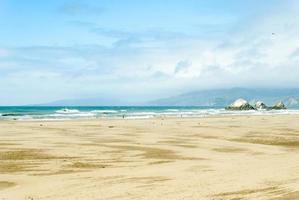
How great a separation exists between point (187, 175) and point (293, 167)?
353cm

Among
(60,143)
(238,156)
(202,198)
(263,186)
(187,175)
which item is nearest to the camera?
(202,198)

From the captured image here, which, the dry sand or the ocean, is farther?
the ocean

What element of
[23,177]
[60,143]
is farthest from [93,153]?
[23,177]

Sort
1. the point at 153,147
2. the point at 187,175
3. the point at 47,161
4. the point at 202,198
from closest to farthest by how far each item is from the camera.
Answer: the point at 202,198, the point at 187,175, the point at 47,161, the point at 153,147

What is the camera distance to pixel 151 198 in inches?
460

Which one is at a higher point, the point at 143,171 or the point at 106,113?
the point at 106,113

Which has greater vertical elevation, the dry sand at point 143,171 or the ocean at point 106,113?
the ocean at point 106,113

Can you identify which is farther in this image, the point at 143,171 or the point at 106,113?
the point at 106,113

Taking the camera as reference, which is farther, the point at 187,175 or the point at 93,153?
the point at 93,153

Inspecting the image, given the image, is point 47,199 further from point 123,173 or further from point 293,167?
point 293,167

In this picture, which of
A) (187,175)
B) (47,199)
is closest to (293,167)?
(187,175)

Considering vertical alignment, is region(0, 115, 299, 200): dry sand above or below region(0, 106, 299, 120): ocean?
below

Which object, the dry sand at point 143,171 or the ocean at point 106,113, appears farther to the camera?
the ocean at point 106,113

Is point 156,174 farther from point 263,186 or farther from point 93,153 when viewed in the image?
point 93,153
